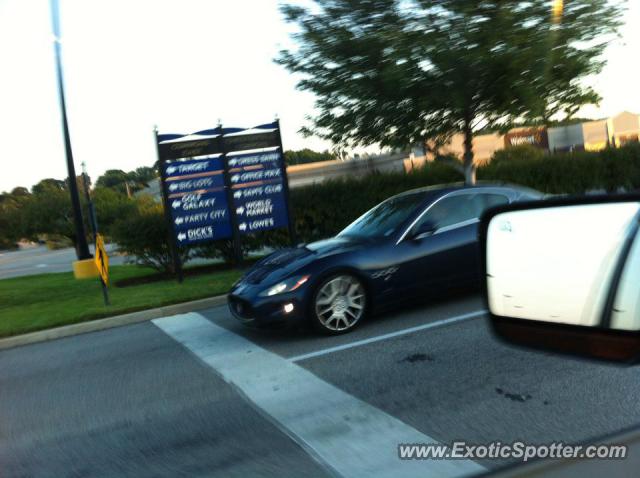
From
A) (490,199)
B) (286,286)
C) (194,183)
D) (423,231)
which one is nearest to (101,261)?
(194,183)

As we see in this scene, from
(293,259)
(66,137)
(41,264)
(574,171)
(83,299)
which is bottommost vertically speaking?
(41,264)

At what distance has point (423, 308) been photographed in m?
7.32

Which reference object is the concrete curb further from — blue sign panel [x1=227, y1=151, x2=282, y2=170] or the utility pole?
the utility pole

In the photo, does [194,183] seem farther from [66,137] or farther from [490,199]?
[490,199]

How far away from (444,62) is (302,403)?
8351 millimetres

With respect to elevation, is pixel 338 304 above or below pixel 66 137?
below

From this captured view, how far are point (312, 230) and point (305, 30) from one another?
4.90 metres

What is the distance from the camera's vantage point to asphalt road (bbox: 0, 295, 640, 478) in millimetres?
3613

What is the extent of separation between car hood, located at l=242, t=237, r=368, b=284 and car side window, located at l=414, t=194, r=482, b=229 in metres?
0.94

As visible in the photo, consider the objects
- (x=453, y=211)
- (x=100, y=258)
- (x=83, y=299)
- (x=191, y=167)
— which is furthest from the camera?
(x=191, y=167)

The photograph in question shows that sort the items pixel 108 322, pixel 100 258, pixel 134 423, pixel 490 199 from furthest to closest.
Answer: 1. pixel 100 258
2. pixel 108 322
3. pixel 490 199
4. pixel 134 423

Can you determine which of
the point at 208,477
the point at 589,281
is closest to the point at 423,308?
the point at 208,477

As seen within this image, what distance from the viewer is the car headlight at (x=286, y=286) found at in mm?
6277

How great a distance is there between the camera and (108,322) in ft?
28.6
